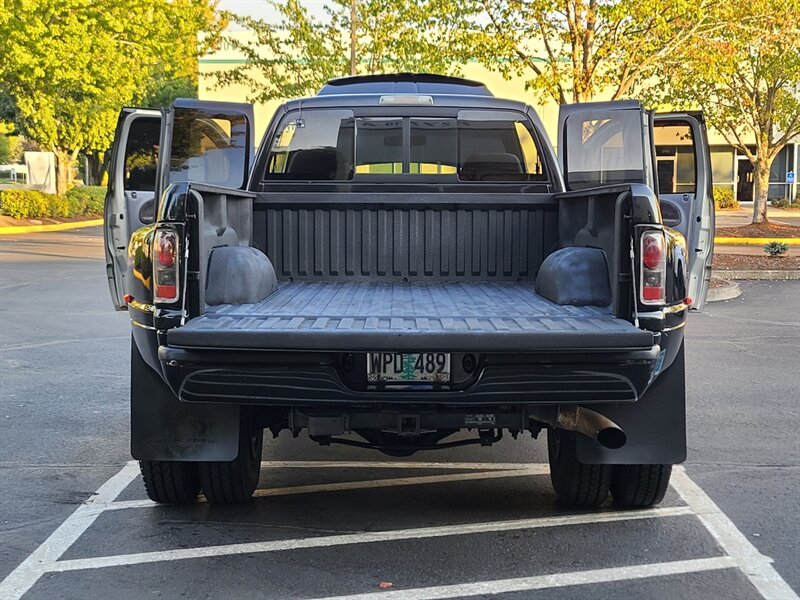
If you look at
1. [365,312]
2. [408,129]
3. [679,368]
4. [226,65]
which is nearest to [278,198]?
[365,312]

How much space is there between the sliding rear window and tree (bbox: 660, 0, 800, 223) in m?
11.9

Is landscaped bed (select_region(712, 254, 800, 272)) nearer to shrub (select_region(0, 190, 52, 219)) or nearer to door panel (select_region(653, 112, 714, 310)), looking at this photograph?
door panel (select_region(653, 112, 714, 310))

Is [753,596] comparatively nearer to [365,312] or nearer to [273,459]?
[365,312]

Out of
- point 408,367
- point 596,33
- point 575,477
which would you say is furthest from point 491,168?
point 596,33

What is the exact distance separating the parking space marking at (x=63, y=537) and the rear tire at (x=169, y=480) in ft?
1.01

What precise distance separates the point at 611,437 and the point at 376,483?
66.3 inches

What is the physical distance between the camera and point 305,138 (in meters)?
6.98

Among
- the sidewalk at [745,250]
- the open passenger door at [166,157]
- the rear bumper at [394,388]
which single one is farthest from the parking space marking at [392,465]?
the sidewalk at [745,250]

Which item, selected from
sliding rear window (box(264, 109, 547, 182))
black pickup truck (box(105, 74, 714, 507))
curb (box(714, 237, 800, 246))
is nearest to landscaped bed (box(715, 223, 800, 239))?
curb (box(714, 237, 800, 246))

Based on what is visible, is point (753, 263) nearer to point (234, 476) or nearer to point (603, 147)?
point (603, 147)

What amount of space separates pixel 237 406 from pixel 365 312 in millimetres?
712

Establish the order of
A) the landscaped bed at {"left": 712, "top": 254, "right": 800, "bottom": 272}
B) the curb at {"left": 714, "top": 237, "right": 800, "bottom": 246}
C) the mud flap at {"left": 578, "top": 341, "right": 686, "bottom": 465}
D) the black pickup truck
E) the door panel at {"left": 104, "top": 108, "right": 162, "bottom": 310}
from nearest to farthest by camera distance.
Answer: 1. the black pickup truck
2. the mud flap at {"left": 578, "top": 341, "right": 686, "bottom": 465}
3. the door panel at {"left": 104, "top": 108, "right": 162, "bottom": 310}
4. the landscaped bed at {"left": 712, "top": 254, "right": 800, "bottom": 272}
5. the curb at {"left": 714, "top": 237, "right": 800, "bottom": 246}

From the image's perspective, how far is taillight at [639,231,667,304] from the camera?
4066 mm

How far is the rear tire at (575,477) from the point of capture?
4902 mm
